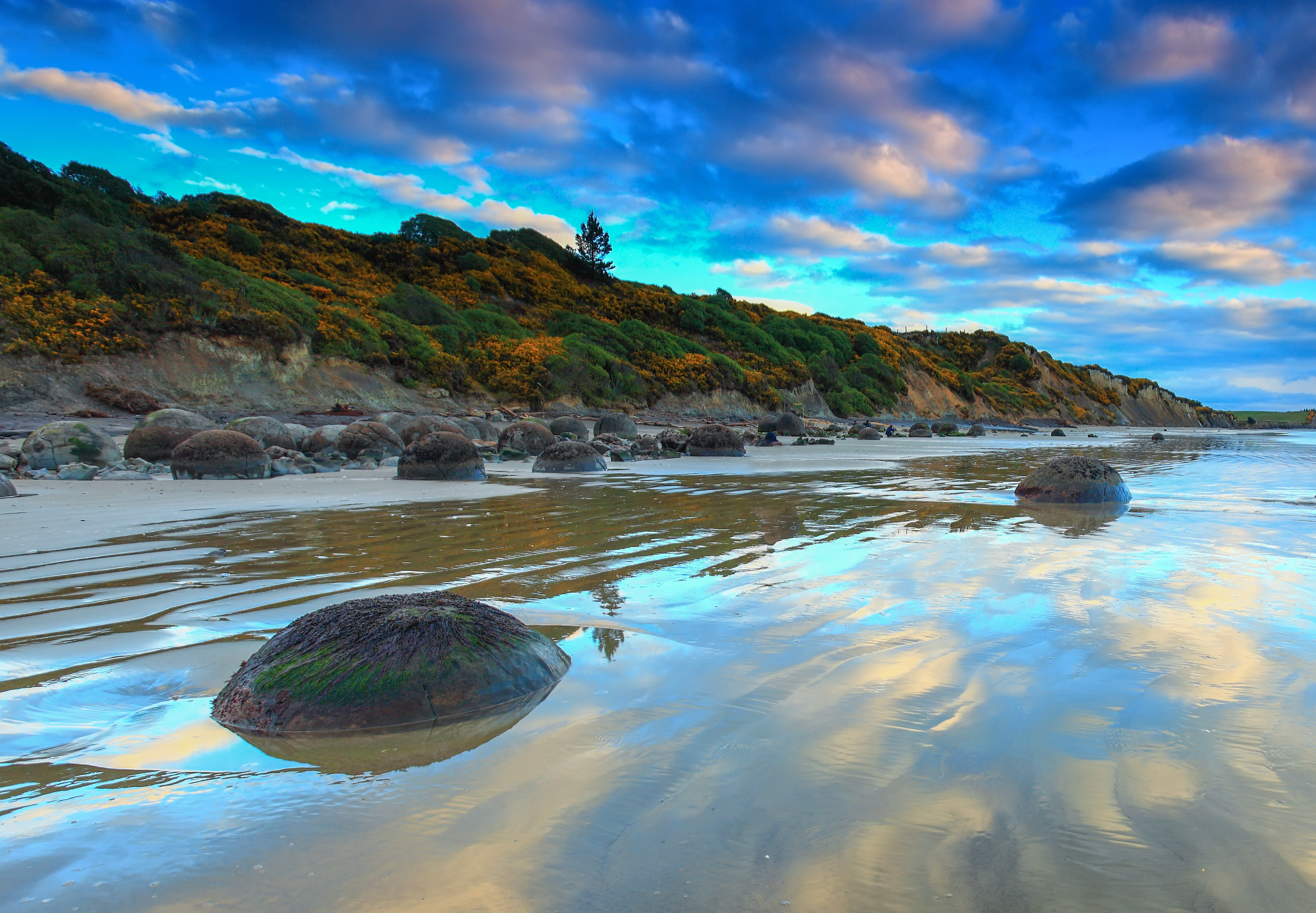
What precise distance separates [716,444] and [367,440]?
6481mm

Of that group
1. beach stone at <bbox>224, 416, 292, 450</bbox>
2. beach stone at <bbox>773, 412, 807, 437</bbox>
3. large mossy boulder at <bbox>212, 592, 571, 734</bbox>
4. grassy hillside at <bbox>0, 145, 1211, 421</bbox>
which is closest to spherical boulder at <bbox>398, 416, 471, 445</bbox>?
beach stone at <bbox>224, 416, 292, 450</bbox>

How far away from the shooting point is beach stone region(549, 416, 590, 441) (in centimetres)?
1919

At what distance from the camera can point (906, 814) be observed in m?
1.75

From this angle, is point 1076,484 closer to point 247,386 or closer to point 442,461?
point 442,461

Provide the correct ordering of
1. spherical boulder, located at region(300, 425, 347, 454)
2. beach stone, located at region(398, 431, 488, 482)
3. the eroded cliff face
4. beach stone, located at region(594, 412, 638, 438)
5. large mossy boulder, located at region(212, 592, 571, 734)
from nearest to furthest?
large mossy boulder, located at region(212, 592, 571, 734) → beach stone, located at region(398, 431, 488, 482) → spherical boulder, located at region(300, 425, 347, 454) → the eroded cliff face → beach stone, located at region(594, 412, 638, 438)

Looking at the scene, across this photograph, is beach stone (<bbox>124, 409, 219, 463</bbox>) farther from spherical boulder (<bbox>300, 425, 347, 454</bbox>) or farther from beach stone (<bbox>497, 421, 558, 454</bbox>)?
beach stone (<bbox>497, 421, 558, 454</bbox>)

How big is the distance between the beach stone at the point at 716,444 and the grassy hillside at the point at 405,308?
13.0m

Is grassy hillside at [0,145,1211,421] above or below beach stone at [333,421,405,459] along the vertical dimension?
above

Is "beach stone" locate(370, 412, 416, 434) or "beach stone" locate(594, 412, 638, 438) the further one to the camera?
"beach stone" locate(594, 412, 638, 438)

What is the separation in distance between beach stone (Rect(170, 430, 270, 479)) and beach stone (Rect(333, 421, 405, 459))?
239cm

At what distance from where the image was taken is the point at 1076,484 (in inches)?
303

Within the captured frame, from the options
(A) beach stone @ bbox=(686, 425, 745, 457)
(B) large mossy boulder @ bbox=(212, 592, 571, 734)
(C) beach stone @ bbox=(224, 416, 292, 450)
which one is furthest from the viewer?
(A) beach stone @ bbox=(686, 425, 745, 457)

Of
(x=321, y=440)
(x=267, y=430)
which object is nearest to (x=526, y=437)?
(x=321, y=440)

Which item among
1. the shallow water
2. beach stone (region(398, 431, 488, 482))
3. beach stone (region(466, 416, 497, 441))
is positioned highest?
beach stone (region(466, 416, 497, 441))
